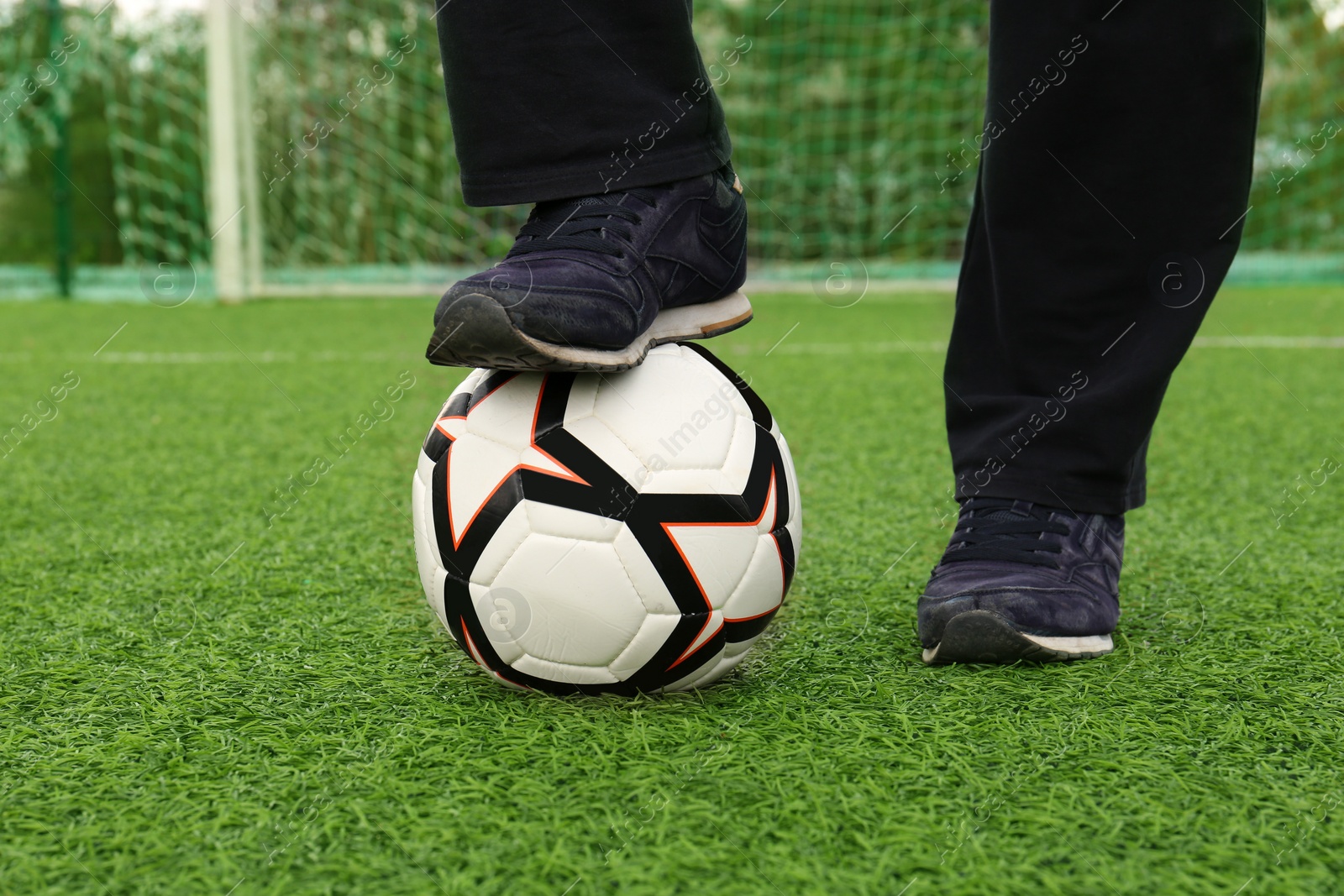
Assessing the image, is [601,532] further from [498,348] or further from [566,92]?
[566,92]

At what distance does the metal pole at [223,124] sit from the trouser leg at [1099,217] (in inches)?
258

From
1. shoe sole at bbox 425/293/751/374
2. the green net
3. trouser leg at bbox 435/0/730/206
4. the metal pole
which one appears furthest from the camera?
the green net

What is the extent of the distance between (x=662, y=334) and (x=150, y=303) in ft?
23.4

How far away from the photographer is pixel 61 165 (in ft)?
24.5

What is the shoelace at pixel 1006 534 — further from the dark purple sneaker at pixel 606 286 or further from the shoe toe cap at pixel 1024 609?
the dark purple sneaker at pixel 606 286

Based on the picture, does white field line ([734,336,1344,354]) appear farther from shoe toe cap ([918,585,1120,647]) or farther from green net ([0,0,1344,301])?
shoe toe cap ([918,585,1120,647])

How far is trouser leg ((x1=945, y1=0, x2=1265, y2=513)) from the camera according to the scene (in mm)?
1271

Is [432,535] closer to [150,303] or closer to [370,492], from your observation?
[370,492]

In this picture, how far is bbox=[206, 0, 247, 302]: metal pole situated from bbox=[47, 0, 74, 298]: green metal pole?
3.59 ft

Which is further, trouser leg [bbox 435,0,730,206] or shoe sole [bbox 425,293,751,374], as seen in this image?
trouser leg [bbox 435,0,730,206]

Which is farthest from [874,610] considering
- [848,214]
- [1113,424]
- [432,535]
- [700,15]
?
[700,15]

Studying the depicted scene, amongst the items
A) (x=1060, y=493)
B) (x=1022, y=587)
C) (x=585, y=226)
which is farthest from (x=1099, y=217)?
(x=585, y=226)

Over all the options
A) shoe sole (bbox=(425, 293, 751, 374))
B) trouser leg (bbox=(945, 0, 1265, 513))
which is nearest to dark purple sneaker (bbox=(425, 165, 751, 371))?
shoe sole (bbox=(425, 293, 751, 374))

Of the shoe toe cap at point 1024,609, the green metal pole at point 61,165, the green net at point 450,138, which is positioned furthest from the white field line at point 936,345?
the green metal pole at point 61,165
